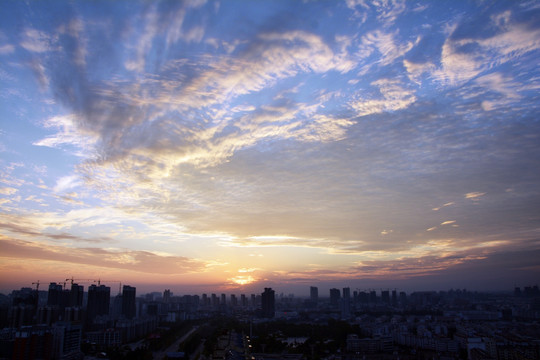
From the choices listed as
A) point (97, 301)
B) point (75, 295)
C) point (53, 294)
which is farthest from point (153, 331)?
point (53, 294)

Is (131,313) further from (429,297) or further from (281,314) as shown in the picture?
(429,297)

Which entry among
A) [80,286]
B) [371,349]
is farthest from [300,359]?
[80,286]

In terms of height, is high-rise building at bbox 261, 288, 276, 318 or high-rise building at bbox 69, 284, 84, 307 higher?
high-rise building at bbox 69, 284, 84, 307

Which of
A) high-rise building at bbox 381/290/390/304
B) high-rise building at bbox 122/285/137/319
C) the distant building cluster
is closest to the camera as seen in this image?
the distant building cluster

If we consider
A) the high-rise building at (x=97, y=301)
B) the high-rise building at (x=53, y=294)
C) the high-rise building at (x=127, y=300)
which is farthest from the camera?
the high-rise building at (x=127, y=300)

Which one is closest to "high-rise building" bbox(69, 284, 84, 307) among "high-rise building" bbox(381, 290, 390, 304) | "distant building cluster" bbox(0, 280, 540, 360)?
"distant building cluster" bbox(0, 280, 540, 360)

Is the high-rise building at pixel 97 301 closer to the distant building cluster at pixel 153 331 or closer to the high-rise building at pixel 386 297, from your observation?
the distant building cluster at pixel 153 331

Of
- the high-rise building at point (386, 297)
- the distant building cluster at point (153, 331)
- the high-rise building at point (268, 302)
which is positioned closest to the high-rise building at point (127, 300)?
the distant building cluster at point (153, 331)

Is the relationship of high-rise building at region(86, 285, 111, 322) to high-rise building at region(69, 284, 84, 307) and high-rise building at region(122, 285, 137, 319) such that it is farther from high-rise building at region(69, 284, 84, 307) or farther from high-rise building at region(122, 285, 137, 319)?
high-rise building at region(122, 285, 137, 319)
